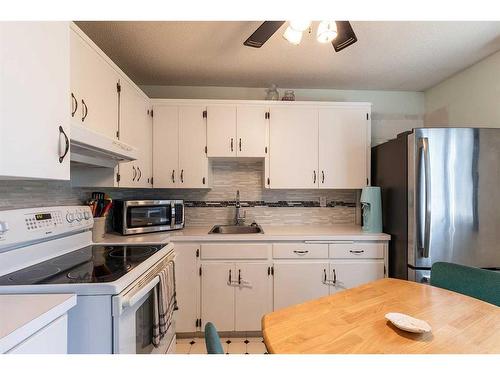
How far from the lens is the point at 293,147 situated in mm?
2350

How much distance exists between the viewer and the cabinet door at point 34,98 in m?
0.80

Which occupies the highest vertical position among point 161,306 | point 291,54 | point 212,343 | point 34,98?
point 291,54

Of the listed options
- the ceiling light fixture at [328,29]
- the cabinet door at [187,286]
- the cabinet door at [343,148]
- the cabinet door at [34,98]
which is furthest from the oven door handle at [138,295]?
the cabinet door at [343,148]

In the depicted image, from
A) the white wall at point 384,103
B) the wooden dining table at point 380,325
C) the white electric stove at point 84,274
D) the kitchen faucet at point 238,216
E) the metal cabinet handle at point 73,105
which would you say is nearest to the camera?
the wooden dining table at point 380,325

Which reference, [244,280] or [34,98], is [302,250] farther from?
[34,98]

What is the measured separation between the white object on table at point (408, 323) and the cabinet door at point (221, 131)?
1.79 meters

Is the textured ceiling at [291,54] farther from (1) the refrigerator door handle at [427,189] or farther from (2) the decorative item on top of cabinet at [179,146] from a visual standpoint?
(1) the refrigerator door handle at [427,189]

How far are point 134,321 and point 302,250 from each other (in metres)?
1.37

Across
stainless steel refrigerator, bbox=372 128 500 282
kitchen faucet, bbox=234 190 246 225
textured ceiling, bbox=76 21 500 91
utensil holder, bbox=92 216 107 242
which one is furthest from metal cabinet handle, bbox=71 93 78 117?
stainless steel refrigerator, bbox=372 128 500 282

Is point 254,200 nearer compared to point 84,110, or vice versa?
point 84,110

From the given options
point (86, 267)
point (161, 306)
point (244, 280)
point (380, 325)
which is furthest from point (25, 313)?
point (244, 280)

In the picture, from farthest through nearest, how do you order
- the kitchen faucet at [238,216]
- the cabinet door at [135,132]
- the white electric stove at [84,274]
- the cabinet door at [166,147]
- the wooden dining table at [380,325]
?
1. the kitchen faucet at [238,216]
2. the cabinet door at [166,147]
3. the cabinet door at [135,132]
4. the white electric stove at [84,274]
5. the wooden dining table at [380,325]
